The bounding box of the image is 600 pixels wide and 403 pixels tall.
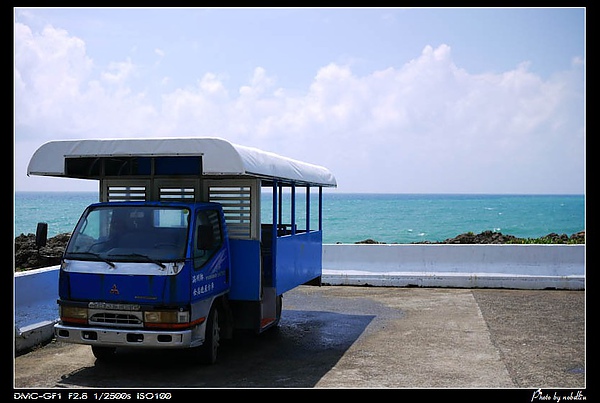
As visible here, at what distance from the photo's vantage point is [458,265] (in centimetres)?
1783

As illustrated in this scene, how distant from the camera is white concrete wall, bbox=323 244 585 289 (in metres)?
17.0

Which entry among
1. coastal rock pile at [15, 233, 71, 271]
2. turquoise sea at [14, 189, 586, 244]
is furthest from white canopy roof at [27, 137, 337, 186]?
turquoise sea at [14, 189, 586, 244]

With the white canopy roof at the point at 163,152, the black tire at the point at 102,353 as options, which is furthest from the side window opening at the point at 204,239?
the black tire at the point at 102,353

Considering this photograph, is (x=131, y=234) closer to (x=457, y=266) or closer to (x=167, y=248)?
(x=167, y=248)

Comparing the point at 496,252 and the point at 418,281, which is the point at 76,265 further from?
the point at 496,252

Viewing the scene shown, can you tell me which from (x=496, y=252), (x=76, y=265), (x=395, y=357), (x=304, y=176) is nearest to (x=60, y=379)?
(x=76, y=265)

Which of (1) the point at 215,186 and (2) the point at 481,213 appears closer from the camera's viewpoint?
(1) the point at 215,186

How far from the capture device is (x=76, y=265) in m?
8.98

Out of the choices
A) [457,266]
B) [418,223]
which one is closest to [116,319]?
[457,266]

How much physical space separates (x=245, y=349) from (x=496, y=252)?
29.0ft

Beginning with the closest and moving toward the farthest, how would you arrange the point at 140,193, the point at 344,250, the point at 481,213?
the point at 140,193 → the point at 344,250 → the point at 481,213

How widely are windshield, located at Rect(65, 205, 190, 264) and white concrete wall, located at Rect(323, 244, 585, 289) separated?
28.2 feet

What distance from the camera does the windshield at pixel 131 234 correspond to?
8.98 metres

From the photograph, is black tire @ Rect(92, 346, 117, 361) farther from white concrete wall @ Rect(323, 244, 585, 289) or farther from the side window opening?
white concrete wall @ Rect(323, 244, 585, 289)
